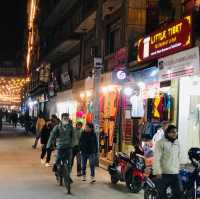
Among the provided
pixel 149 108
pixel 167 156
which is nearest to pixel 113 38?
pixel 149 108

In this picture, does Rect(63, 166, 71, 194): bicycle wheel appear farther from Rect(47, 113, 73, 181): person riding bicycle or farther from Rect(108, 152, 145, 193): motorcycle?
Rect(108, 152, 145, 193): motorcycle

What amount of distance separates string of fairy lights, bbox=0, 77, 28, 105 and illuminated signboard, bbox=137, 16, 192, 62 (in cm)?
8225

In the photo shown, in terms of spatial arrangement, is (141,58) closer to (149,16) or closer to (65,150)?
(149,16)

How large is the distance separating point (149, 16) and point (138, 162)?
341 inches

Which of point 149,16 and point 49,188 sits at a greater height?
point 149,16

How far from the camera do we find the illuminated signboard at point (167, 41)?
45.5 feet

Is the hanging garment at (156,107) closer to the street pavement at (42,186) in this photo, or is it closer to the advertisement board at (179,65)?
the advertisement board at (179,65)

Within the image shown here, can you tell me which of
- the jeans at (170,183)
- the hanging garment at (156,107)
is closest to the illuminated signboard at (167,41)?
the hanging garment at (156,107)

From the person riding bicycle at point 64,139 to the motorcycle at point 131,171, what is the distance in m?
1.45

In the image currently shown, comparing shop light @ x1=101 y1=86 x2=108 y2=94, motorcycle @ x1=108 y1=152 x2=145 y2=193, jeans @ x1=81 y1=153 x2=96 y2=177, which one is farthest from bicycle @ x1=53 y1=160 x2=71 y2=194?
shop light @ x1=101 y1=86 x2=108 y2=94

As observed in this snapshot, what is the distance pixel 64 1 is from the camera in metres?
36.8

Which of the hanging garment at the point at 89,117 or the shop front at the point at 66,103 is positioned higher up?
the shop front at the point at 66,103

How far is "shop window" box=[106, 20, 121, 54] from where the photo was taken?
76.4 ft

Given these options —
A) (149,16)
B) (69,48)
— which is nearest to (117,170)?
(149,16)
